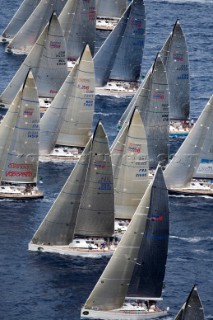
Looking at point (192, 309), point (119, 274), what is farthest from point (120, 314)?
point (192, 309)

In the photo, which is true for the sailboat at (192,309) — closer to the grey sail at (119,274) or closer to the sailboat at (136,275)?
the sailboat at (136,275)

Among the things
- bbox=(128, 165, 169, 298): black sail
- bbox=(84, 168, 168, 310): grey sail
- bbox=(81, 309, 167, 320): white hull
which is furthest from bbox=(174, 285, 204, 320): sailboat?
bbox=(81, 309, 167, 320): white hull

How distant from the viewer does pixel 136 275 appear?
19288cm

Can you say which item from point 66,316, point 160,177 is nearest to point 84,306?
point 66,316

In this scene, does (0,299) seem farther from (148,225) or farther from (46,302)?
(148,225)

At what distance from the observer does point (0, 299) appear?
649ft

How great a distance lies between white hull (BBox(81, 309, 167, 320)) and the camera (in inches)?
7569

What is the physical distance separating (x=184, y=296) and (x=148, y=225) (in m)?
13.6

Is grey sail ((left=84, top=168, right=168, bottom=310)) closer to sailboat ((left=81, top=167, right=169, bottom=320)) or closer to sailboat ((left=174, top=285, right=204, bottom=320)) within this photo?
sailboat ((left=81, top=167, right=169, bottom=320))

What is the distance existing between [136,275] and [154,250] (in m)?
3.59

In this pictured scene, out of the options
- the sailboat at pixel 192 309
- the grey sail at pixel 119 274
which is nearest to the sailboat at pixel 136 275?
the grey sail at pixel 119 274

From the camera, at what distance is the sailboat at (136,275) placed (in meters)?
190

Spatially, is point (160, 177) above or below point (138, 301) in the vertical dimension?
above

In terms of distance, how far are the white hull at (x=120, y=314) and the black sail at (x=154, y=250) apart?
1881 millimetres
